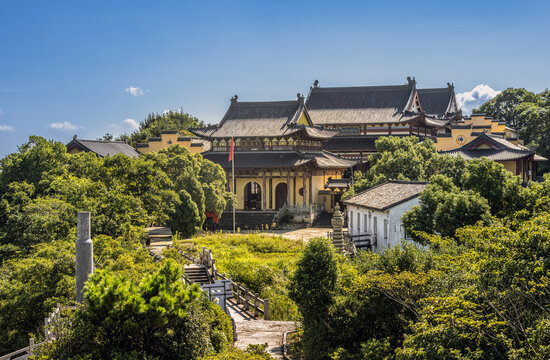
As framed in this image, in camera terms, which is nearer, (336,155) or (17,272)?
(17,272)

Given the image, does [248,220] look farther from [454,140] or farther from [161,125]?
[161,125]

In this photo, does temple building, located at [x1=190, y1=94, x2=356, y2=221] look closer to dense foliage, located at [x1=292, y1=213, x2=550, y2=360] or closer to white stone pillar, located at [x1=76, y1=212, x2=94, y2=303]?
dense foliage, located at [x1=292, y1=213, x2=550, y2=360]

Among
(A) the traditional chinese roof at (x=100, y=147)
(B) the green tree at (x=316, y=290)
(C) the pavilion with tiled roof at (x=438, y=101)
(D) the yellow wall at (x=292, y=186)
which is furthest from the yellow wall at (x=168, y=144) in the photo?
(B) the green tree at (x=316, y=290)

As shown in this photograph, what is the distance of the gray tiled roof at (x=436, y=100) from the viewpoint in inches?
2467

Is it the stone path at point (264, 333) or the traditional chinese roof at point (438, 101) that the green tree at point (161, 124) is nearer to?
the traditional chinese roof at point (438, 101)

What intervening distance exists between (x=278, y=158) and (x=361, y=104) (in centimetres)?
1396

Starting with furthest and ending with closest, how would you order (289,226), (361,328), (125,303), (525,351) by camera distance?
(289,226), (361,328), (125,303), (525,351)

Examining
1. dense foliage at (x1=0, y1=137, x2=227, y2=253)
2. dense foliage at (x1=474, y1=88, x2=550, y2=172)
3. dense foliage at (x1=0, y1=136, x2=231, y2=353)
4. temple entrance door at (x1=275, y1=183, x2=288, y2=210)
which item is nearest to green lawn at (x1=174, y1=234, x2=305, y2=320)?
dense foliage at (x1=0, y1=137, x2=227, y2=253)

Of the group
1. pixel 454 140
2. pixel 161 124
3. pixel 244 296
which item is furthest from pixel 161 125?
pixel 244 296

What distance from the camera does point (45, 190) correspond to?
108ft

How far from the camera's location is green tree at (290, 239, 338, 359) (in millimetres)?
15656

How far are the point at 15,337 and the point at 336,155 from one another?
37124 mm

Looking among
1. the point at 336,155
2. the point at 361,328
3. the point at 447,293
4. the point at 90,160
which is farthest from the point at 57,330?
the point at 336,155

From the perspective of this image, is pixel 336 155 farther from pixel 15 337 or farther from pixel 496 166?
pixel 15 337
